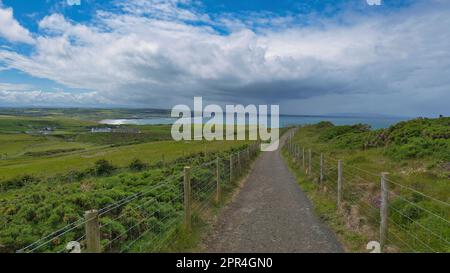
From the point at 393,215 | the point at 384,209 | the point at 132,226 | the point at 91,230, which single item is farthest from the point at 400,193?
the point at 91,230

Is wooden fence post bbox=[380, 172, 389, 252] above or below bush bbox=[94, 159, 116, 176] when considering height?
above

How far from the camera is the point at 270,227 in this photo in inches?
298

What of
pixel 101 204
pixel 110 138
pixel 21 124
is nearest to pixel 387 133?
pixel 101 204

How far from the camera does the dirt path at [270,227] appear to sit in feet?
20.5

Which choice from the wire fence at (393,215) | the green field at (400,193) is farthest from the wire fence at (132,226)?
the wire fence at (393,215)

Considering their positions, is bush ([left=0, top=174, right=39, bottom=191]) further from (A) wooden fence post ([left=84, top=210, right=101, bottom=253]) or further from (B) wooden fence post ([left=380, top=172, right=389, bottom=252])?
(B) wooden fence post ([left=380, top=172, right=389, bottom=252])

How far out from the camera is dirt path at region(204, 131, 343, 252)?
6.25m

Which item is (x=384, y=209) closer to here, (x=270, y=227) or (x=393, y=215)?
(x=393, y=215)

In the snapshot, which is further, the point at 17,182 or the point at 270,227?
the point at 17,182

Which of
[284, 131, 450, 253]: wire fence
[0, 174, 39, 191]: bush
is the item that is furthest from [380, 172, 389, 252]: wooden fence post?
[0, 174, 39, 191]: bush

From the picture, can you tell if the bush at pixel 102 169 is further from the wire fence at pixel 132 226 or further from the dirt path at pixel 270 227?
the dirt path at pixel 270 227

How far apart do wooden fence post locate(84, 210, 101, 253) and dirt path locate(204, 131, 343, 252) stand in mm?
2867

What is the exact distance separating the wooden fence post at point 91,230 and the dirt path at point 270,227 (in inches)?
113

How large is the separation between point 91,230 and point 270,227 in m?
4.93
